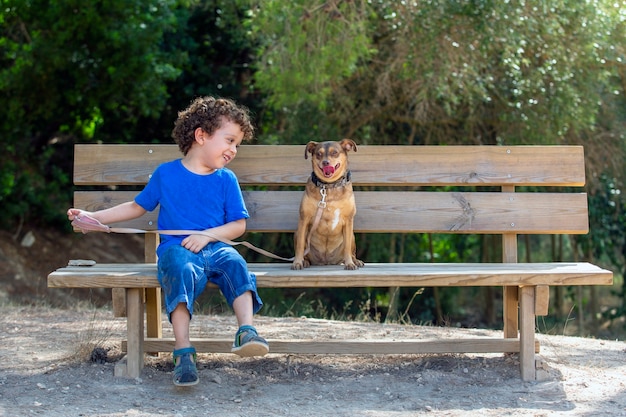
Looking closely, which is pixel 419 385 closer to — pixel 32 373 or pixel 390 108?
pixel 32 373

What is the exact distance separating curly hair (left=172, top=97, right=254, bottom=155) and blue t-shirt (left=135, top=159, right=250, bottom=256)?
17 centimetres

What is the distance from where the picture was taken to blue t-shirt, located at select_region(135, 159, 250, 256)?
4492 mm

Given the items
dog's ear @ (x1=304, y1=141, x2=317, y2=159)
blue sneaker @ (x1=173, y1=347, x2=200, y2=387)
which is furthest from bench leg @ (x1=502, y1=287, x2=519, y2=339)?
blue sneaker @ (x1=173, y1=347, x2=200, y2=387)

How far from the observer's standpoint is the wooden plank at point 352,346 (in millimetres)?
4582

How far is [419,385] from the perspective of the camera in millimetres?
4371

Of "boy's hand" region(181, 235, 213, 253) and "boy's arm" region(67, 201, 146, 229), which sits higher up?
"boy's arm" region(67, 201, 146, 229)

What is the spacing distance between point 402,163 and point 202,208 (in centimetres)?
139

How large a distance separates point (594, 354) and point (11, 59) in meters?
7.79

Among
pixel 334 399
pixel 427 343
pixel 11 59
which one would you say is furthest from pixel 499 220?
pixel 11 59

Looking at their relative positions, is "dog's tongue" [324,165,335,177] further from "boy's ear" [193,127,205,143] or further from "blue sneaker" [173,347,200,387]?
"blue sneaker" [173,347,200,387]

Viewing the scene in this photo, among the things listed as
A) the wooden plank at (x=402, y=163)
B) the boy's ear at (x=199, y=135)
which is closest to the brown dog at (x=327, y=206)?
the wooden plank at (x=402, y=163)

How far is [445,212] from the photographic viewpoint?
5.16 m

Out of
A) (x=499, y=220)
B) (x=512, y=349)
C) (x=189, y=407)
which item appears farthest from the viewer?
(x=499, y=220)

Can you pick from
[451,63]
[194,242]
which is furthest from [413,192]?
[451,63]
